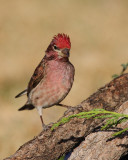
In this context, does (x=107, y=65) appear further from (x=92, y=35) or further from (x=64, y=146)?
(x=64, y=146)

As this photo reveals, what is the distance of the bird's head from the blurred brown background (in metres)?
2.40

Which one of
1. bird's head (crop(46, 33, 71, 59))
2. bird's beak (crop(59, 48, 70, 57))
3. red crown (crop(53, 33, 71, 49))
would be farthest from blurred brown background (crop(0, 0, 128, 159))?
red crown (crop(53, 33, 71, 49))

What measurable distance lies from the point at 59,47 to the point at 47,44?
7289 mm

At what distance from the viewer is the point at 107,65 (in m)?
12.6

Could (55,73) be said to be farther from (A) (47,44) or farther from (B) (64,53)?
(A) (47,44)

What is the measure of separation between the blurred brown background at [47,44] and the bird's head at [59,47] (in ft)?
7.86

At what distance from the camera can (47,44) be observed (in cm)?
1440

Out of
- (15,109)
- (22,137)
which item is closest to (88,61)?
(15,109)

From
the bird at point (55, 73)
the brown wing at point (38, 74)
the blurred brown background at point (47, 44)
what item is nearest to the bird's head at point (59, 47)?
the bird at point (55, 73)

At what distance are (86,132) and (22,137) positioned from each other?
399cm

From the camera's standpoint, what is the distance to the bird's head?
7.09m

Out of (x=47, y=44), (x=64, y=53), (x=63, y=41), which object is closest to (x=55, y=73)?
(x=64, y=53)

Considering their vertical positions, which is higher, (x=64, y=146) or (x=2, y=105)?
(x=2, y=105)

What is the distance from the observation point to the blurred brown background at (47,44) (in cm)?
1027
